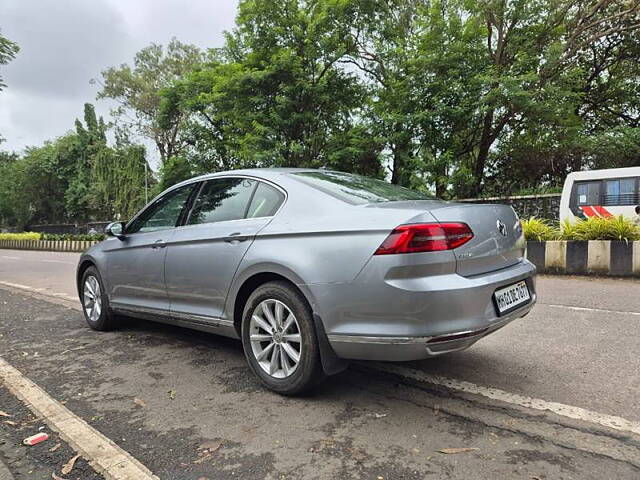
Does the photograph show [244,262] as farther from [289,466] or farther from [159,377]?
[289,466]

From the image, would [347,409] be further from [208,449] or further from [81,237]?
[81,237]

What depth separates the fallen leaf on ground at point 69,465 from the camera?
2.09 meters

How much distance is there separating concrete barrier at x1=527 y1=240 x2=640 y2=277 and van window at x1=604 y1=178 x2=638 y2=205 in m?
5.22

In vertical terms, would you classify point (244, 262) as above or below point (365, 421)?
above

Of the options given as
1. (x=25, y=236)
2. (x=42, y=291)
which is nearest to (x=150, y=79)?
(x=25, y=236)

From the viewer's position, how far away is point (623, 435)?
7.41 feet

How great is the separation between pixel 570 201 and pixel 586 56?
37.6 ft

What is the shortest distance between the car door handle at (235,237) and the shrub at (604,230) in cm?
753

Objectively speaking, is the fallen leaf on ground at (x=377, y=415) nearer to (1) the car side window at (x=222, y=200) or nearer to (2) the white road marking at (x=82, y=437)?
(2) the white road marking at (x=82, y=437)

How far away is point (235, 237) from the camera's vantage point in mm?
3184

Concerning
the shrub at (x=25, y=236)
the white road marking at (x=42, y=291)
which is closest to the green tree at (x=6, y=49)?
the white road marking at (x=42, y=291)

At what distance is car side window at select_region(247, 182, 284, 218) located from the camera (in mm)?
3141

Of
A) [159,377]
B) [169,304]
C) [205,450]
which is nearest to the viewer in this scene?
[205,450]

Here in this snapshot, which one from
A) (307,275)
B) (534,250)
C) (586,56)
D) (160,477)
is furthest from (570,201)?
(160,477)
